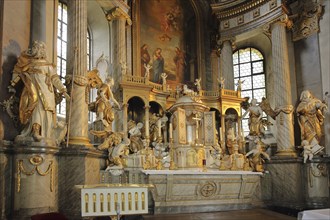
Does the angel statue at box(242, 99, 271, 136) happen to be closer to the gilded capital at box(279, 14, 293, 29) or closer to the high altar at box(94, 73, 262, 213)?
the high altar at box(94, 73, 262, 213)

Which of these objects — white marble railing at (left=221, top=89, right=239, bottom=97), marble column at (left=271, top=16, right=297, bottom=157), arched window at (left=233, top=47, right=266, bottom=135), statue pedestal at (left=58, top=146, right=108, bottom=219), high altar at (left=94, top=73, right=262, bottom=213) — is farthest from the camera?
arched window at (left=233, top=47, right=266, bottom=135)

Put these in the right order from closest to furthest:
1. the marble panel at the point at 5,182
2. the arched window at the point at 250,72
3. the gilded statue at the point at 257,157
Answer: the marble panel at the point at 5,182
the gilded statue at the point at 257,157
the arched window at the point at 250,72

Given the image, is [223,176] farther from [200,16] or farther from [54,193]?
[200,16]

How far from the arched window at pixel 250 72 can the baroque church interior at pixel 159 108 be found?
0.05 meters

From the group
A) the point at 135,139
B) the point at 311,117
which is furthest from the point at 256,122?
the point at 135,139

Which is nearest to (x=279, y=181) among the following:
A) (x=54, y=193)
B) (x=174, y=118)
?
(x=174, y=118)

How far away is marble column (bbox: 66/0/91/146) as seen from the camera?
930 cm

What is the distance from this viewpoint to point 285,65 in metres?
13.9

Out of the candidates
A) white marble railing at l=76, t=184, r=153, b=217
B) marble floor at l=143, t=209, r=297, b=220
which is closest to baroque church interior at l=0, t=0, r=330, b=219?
white marble railing at l=76, t=184, r=153, b=217

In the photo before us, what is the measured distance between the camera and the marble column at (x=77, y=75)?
9.30 meters

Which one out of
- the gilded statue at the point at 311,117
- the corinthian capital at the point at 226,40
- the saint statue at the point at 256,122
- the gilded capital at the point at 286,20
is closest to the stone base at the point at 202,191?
the gilded statue at the point at 311,117

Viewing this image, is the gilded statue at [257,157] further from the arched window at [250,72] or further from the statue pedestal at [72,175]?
the statue pedestal at [72,175]

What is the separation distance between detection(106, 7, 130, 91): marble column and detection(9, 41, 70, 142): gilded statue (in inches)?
226

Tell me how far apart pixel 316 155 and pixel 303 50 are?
4116mm
